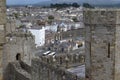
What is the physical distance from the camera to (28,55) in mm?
27781

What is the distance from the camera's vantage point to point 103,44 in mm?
13930

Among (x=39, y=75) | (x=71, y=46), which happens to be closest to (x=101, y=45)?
(x=39, y=75)

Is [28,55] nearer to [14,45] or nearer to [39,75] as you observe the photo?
[14,45]

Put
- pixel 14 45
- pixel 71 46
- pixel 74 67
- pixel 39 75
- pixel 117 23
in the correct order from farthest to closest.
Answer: pixel 71 46 < pixel 14 45 < pixel 74 67 < pixel 39 75 < pixel 117 23

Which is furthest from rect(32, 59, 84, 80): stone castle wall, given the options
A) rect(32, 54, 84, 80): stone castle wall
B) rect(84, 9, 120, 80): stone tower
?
rect(84, 9, 120, 80): stone tower

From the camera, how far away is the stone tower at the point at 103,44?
13.8m

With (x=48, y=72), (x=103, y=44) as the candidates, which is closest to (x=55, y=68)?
(x=48, y=72)

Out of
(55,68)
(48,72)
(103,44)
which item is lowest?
(48,72)

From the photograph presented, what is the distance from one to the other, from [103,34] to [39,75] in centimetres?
570

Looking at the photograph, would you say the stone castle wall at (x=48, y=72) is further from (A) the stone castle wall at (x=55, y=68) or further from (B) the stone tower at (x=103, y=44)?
(B) the stone tower at (x=103, y=44)

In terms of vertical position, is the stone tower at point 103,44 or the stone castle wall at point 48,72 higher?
the stone tower at point 103,44

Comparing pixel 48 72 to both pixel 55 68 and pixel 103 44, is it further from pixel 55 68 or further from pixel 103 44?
pixel 103 44

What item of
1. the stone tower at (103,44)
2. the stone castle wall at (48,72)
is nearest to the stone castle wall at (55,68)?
the stone castle wall at (48,72)

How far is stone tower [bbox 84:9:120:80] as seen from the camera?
13.8 meters
